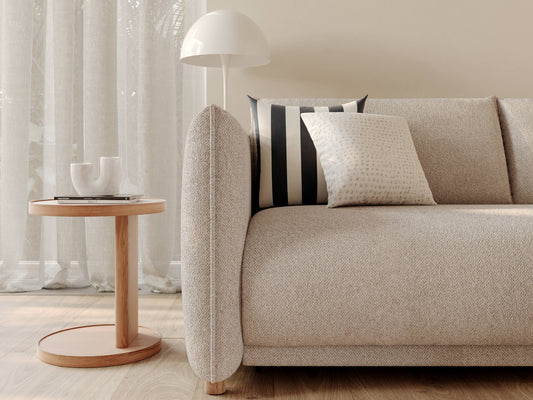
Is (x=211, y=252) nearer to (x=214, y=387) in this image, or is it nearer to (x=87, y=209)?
(x=214, y=387)

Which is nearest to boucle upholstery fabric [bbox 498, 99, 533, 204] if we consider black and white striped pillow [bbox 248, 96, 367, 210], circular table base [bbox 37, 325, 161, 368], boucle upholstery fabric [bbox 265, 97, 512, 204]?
boucle upholstery fabric [bbox 265, 97, 512, 204]

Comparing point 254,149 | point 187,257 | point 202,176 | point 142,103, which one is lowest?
point 187,257

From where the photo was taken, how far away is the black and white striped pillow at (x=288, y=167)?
187 centimetres

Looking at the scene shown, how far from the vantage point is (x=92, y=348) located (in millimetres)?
1665

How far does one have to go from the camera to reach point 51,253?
2736mm

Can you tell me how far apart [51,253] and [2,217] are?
0.89ft

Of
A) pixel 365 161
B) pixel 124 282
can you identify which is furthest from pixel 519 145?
pixel 124 282

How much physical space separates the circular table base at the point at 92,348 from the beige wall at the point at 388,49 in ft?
3.97

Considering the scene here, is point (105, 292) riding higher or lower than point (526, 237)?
lower

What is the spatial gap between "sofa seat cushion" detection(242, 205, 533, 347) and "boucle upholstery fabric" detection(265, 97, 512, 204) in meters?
0.68

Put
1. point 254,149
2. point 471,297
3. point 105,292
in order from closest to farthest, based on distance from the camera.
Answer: point 471,297
point 254,149
point 105,292

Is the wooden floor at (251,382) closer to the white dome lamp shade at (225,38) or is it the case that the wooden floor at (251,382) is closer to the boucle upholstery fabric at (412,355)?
the boucle upholstery fabric at (412,355)

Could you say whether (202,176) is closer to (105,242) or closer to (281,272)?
(281,272)

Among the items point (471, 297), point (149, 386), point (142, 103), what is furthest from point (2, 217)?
point (471, 297)
